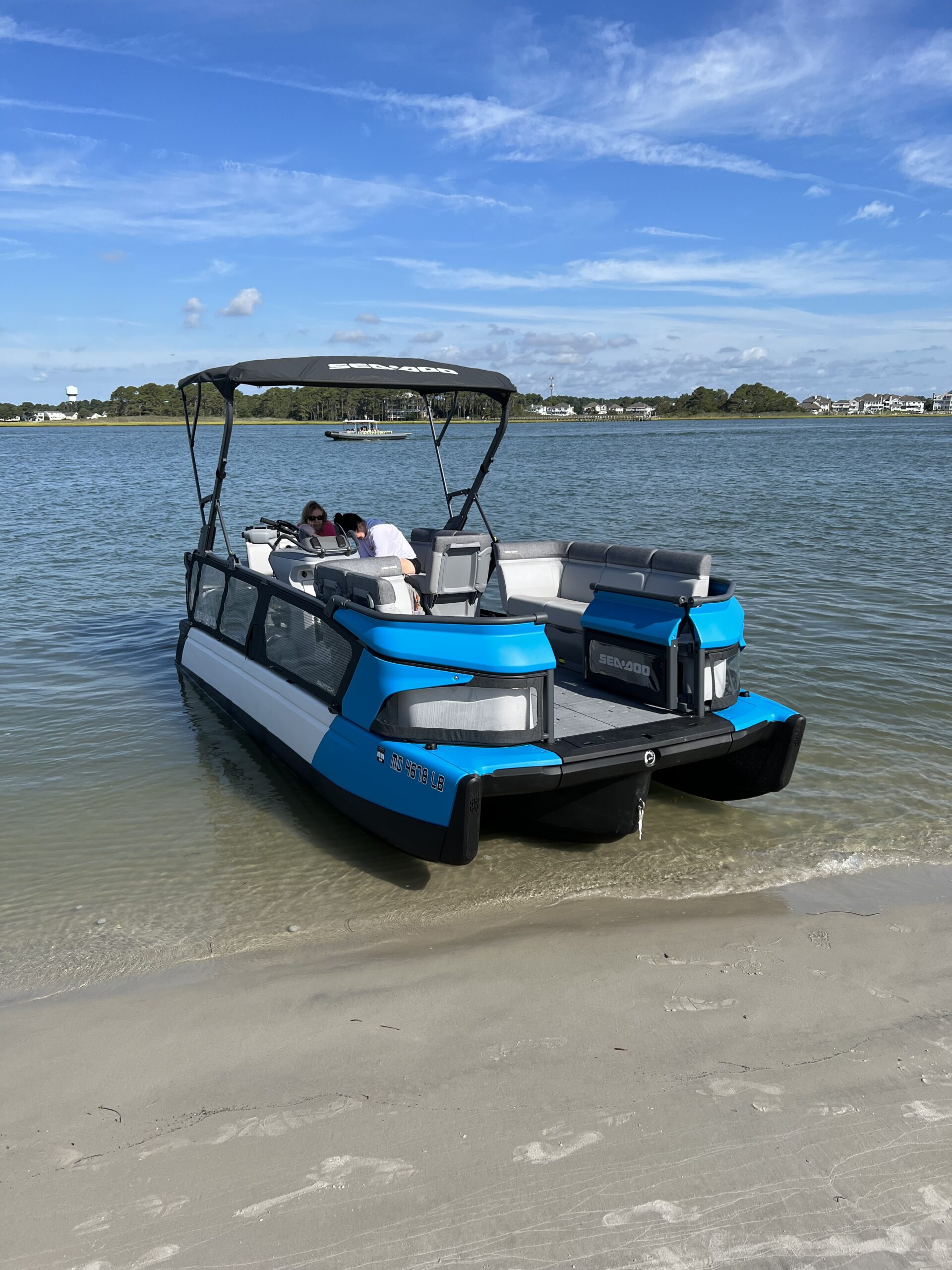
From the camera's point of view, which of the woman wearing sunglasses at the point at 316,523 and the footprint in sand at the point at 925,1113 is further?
the woman wearing sunglasses at the point at 316,523

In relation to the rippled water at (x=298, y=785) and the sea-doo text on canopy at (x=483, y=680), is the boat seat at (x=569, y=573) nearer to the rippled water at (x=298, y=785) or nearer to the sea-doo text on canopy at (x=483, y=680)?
the sea-doo text on canopy at (x=483, y=680)

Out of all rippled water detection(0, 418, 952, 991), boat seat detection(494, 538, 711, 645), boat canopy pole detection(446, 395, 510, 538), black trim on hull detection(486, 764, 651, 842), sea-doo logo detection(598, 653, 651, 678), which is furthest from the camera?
boat canopy pole detection(446, 395, 510, 538)

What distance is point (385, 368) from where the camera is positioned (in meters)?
7.14

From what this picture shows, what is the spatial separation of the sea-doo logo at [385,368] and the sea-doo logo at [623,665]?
2.60 meters

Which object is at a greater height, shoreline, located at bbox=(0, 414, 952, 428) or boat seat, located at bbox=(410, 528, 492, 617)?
shoreline, located at bbox=(0, 414, 952, 428)

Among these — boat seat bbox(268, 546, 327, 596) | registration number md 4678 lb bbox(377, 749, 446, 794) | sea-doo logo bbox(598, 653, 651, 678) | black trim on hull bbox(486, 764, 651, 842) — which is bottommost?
black trim on hull bbox(486, 764, 651, 842)

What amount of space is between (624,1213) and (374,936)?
2191mm

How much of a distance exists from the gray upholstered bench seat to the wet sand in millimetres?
2544

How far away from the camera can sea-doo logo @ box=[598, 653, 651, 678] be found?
6090 millimetres

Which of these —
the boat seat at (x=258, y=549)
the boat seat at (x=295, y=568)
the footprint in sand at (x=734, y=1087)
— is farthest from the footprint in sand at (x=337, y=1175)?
the boat seat at (x=258, y=549)

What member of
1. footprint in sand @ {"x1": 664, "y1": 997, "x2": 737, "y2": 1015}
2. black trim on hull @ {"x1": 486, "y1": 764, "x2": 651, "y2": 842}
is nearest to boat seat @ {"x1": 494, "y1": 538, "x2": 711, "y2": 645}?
black trim on hull @ {"x1": 486, "y1": 764, "x2": 651, "y2": 842}

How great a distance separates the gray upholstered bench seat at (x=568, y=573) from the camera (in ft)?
21.7

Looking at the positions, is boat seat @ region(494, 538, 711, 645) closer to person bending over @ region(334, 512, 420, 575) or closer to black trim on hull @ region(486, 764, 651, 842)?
person bending over @ region(334, 512, 420, 575)

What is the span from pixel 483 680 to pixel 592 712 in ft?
3.96
